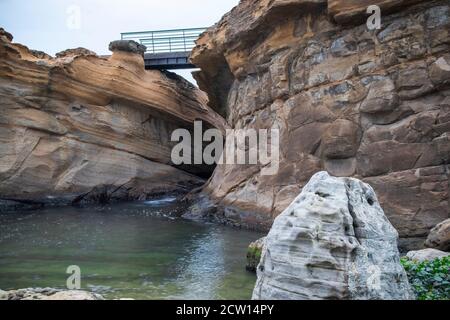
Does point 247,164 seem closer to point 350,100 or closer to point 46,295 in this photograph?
point 350,100

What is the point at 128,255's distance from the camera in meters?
9.73

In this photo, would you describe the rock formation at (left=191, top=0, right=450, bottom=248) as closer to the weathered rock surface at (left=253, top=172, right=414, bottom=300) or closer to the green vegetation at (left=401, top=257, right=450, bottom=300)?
the green vegetation at (left=401, top=257, right=450, bottom=300)

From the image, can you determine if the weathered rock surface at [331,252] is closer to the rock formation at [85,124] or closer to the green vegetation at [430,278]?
the green vegetation at [430,278]

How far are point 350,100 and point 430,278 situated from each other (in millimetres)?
7176

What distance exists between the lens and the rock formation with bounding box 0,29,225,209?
1933 centimetres

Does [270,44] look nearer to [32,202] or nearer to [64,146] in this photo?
[64,146]

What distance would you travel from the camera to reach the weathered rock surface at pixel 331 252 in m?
3.94

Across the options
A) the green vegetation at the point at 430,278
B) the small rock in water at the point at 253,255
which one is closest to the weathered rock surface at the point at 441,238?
the green vegetation at the point at 430,278

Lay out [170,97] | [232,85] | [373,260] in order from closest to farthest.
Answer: [373,260] < [232,85] < [170,97]

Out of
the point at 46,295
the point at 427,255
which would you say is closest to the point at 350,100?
the point at 427,255

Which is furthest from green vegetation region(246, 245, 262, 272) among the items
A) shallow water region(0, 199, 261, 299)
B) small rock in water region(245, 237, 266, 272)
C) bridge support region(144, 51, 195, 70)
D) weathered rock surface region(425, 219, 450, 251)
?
bridge support region(144, 51, 195, 70)
